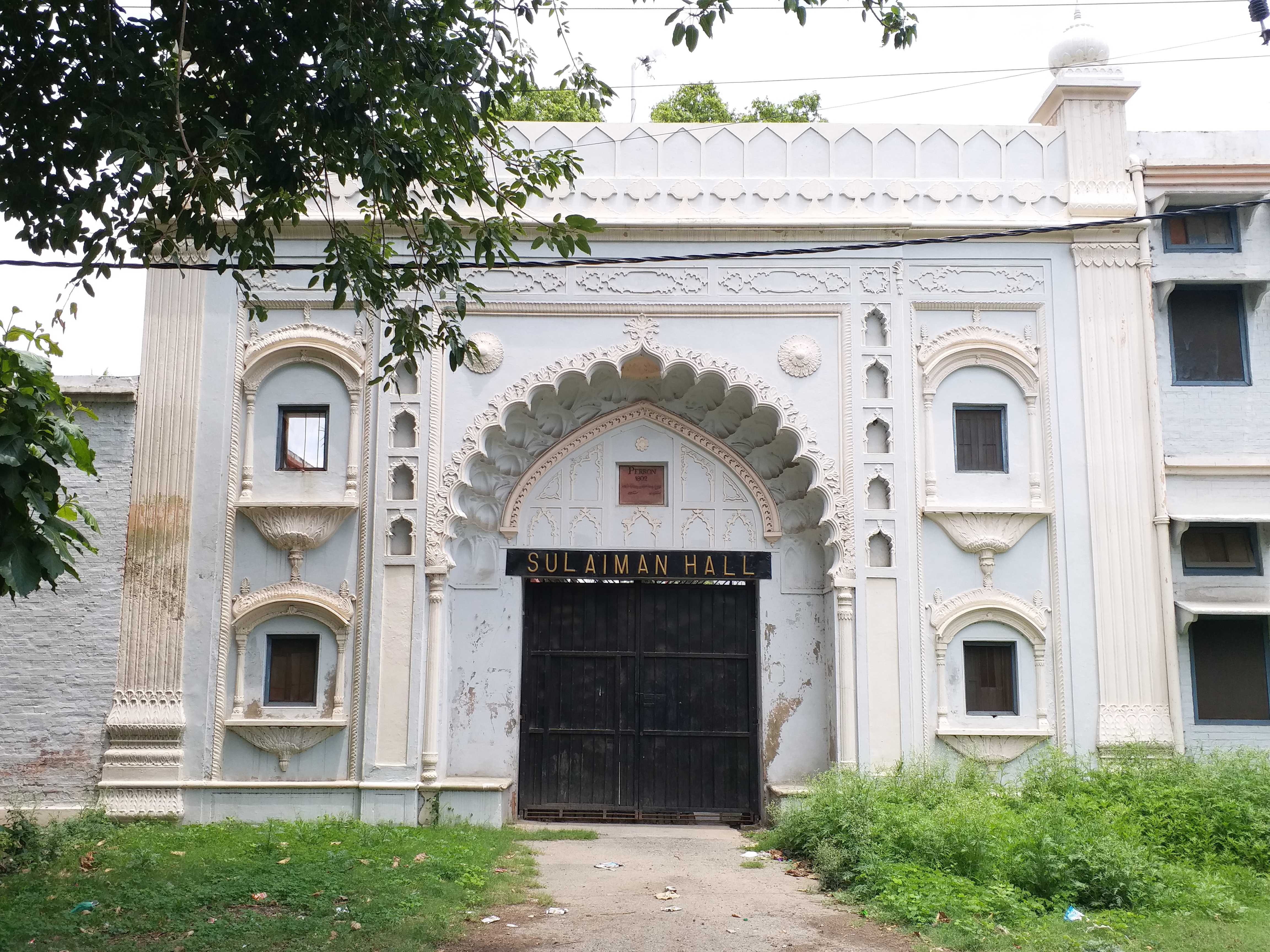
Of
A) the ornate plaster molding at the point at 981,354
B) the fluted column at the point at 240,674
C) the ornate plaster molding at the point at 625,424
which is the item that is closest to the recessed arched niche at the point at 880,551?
the ornate plaster molding at the point at 625,424

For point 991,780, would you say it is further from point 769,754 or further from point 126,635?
point 126,635

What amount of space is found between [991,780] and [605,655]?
4177 mm

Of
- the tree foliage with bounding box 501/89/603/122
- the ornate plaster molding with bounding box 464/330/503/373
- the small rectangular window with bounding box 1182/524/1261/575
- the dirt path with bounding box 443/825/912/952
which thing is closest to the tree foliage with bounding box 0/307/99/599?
the dirt path with bounding box 443/825/912/952

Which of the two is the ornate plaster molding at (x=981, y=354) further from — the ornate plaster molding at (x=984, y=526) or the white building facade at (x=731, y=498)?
the ornate plaster molding at (x=984, y=526)

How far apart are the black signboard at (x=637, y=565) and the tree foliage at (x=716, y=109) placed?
11.7 meters

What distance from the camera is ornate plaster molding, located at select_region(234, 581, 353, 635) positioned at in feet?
38.0

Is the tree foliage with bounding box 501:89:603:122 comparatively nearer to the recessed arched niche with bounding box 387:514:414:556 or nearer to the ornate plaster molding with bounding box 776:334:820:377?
the ornate plaster molding with bounding box 776:334:820:377

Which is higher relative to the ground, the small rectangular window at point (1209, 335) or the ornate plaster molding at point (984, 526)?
the small rectangular window at point (1209, 335)

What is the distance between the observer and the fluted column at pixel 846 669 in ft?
37.6

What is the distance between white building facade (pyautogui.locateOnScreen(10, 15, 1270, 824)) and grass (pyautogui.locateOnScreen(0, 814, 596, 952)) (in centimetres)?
101

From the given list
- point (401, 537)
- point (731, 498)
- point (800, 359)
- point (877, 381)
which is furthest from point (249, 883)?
point (877, 381)

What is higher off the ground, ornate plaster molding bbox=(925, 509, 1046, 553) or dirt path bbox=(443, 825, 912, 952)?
ornate plaster molding bbox=(925, 509, 1046, 553)

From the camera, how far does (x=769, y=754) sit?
1231 cm

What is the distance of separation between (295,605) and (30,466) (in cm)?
550
